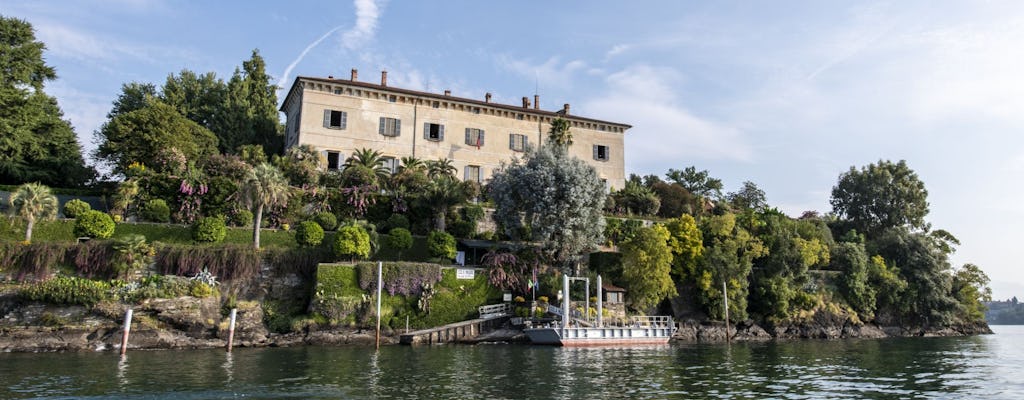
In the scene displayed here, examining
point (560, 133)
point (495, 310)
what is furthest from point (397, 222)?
point (560, 133)

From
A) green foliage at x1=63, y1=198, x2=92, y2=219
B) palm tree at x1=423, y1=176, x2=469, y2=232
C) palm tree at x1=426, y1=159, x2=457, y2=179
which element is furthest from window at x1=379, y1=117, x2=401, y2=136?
green foliage at x1=63, y1=198, x2=92, y2=219

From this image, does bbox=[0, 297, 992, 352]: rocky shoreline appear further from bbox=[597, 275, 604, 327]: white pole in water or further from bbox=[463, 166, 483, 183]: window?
bbox=[463, 166, 483, 183]: window

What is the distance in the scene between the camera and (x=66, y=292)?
104 ft

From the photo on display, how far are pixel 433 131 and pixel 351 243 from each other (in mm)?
19340

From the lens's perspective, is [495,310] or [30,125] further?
[30,125]

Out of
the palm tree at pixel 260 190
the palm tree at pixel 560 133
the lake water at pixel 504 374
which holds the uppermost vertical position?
the palm tree at pixel 560 133

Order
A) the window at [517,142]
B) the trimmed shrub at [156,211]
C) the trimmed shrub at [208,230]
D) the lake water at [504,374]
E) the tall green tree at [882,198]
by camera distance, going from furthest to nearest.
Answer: the tall green tree at [882,198] → the window at [517,142] → the trimmed shrub at [156,211] → the trimmed shrub at [208,230] → the lake water at [504,374]

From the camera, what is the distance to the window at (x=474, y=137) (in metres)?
56.2

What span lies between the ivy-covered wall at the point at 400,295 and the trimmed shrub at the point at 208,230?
6.27m

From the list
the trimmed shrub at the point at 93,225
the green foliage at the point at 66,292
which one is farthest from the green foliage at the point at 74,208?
the green foliage at the point at 66,292

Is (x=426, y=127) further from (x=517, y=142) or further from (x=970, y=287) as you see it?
(x=970, y=287)

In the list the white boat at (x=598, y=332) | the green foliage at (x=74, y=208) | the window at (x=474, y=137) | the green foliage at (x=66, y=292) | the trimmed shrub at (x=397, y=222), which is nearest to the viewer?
the green foliage at (x=66, y=292)

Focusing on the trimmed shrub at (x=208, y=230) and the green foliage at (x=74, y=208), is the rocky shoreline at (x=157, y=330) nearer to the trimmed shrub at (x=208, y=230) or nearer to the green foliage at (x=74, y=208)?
the trimmed shrub at (x=208, y=230)

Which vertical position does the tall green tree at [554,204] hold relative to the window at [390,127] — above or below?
below
